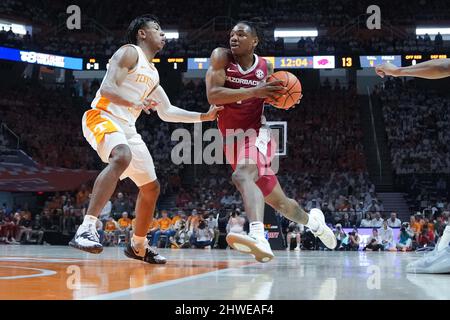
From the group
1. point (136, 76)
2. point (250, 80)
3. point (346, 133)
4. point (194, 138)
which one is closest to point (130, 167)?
point (136, 76)

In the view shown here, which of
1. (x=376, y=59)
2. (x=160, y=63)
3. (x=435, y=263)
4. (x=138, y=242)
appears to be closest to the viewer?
(x=435, y=263)

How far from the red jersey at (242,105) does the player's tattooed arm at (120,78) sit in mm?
615

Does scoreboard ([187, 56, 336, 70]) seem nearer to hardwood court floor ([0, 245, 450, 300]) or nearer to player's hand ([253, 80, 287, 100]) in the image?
player's hand ([253, 80, 287, 100])

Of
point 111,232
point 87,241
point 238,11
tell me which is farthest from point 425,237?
point 238,11

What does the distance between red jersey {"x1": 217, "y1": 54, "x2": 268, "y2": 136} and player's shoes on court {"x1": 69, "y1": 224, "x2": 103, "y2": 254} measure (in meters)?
1.30

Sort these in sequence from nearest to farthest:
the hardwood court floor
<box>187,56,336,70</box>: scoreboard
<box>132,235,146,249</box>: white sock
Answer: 1. the hardwood court floor
2. <box>132,235,146,249</box>: white sock
3. <box>187,56,336,70</box>: scoreboard

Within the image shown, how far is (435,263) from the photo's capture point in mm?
3742

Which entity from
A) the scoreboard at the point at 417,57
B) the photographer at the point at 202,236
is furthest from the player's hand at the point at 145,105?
the scoreboard at the point at 417,57

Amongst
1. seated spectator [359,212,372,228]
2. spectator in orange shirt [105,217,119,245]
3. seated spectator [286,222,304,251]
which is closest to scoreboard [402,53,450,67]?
Result: seated spectator [359,212,372,228]

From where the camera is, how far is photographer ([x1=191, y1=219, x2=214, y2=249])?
43.1ft

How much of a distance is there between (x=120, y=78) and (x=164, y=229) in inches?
381

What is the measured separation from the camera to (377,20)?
22.2m

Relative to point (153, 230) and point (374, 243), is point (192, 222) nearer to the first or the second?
point (153, 230)
